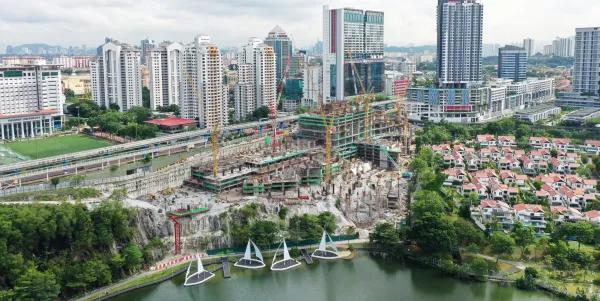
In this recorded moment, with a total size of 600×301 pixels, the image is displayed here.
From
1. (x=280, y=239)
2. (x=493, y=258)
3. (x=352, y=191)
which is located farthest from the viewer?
(x=352, y=191)

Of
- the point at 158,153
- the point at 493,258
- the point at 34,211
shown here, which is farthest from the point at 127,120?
the point at 493,258

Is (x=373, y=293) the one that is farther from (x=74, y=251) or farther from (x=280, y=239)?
(x=74, y=251)

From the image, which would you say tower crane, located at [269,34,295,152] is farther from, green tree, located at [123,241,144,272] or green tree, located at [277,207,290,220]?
green tree, located at [123,241,144,272]

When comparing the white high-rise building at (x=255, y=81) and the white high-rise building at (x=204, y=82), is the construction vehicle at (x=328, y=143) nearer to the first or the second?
the white high-rise building at (x=204, y=82)

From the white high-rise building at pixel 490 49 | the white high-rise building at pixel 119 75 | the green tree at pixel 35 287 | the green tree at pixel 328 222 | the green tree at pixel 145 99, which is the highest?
the white high-rise building at pixel 490 49

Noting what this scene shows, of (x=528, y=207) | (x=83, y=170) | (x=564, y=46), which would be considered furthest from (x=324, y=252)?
(x=564, y=46)

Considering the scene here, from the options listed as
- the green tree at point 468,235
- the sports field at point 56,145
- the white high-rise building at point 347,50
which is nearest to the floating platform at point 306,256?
the green tree at point 468,235
